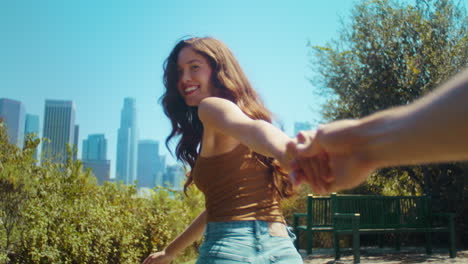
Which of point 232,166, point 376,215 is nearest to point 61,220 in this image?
point 232,166

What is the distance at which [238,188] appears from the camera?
5.50 feet

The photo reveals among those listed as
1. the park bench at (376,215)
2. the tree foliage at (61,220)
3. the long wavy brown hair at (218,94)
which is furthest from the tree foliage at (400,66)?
the long wavy brown hair at (218,94)

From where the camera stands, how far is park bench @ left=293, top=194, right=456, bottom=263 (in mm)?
8560

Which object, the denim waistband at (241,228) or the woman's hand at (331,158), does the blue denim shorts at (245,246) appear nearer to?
the denim waistband at (241,228)

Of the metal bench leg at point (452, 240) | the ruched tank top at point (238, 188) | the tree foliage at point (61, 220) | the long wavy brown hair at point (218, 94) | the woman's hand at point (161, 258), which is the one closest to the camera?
the ruched tank top at point (238, 188)

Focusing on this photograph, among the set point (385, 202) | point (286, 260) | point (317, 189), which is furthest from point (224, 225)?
point (385, 202)

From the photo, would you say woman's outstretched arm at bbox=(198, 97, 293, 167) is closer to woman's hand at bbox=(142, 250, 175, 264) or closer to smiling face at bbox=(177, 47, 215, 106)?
smiling face at bbox=(177, 47, 215, 106)

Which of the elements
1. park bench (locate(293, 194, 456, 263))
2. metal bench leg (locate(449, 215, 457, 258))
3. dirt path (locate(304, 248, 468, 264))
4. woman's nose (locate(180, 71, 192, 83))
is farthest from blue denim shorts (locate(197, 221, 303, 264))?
metal bench leg (locate(449, 215, 457, 258))

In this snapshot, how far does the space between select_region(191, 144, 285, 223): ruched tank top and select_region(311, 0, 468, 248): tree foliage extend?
9289mm

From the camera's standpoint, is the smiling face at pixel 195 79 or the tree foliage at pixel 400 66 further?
the tree foliage at pixel 400 66

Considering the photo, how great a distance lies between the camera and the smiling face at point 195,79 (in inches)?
82.0

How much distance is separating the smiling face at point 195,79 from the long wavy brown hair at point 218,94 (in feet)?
0.08

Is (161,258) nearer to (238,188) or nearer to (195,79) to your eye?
(238,188)

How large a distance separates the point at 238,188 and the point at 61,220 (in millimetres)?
3938
